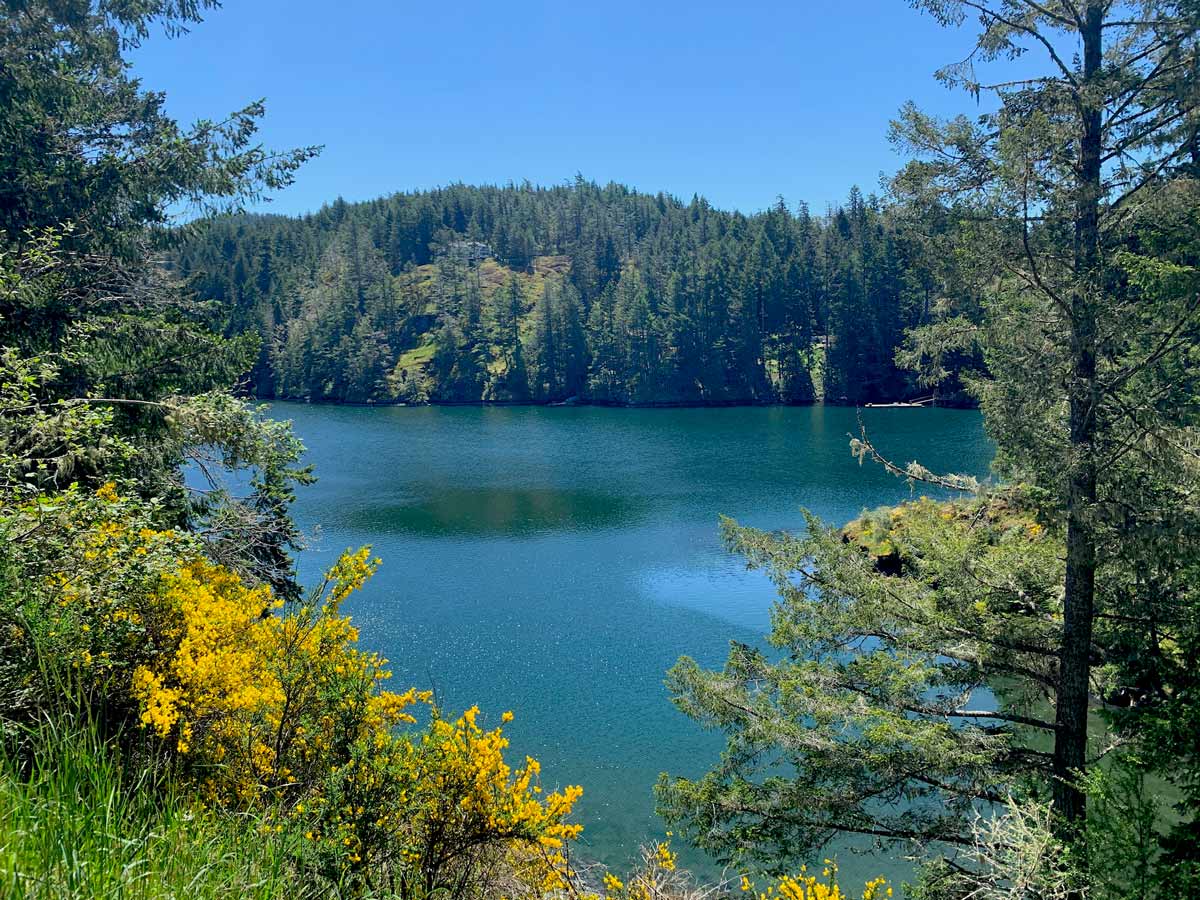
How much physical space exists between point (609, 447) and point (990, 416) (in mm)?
47509

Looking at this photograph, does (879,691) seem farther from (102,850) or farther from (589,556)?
(589,556)

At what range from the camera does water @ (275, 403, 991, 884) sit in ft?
50.7

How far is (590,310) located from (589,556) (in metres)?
69.9

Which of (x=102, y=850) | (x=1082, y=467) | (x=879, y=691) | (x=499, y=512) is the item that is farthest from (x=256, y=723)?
(x=499, y=512)

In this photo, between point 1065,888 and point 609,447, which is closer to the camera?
point 1065,888

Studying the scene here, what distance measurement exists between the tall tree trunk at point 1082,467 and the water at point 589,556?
533cm

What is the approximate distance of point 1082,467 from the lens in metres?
6.27

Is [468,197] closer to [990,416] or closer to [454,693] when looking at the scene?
[454,693]

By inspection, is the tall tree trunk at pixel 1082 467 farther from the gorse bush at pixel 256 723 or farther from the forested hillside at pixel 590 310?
the forested hillside at pixel 590 310

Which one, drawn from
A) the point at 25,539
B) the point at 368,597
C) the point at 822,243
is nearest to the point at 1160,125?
the point at 25,539

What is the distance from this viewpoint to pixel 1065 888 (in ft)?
17.6

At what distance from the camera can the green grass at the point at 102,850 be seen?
2.35 m

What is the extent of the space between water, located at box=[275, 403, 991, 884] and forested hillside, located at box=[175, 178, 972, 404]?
17790mm

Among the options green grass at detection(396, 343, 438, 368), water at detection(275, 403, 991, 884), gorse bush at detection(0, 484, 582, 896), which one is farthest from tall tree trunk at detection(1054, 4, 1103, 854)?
green grass at detection(396, 343, 438, 368)
